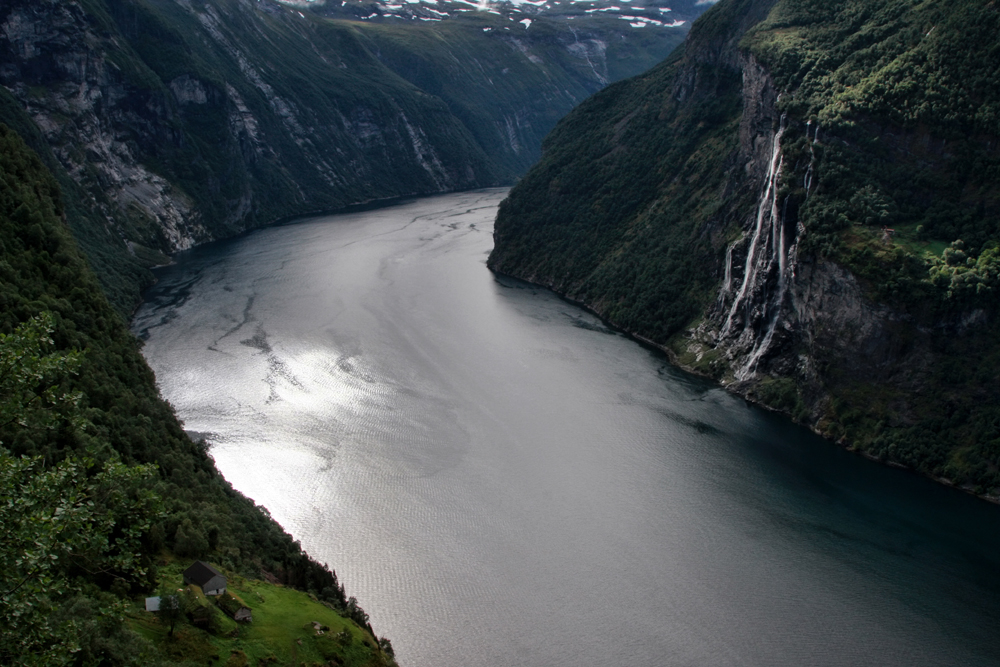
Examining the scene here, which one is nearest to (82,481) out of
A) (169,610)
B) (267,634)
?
(169,610)

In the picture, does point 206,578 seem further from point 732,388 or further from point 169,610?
point 732,388

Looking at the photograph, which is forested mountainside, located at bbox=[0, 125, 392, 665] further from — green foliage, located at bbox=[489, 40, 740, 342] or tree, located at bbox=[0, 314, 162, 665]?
green foliage, located at bbox=[489, 40, 740, 342]

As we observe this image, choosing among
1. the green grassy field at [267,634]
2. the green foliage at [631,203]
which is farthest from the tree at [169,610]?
the green foliage at [631,203]

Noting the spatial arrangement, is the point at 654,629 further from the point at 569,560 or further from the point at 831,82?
the point at 831,82

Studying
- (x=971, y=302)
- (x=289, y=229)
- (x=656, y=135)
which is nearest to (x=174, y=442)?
(x=971, y=302)

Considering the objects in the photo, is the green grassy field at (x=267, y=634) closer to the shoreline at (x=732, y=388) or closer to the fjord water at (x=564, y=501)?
the fjord water at (x=564, y=501)

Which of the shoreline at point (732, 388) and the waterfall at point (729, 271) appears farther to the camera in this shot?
the waterfall at point (729, 271)

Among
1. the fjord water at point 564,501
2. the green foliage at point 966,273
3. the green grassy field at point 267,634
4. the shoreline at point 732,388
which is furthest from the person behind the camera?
the green foliage at point 966,273
